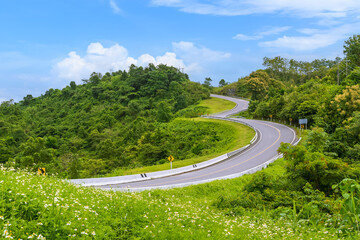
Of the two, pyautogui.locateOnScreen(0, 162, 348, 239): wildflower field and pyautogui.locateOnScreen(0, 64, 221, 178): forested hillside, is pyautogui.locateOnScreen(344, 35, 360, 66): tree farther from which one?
pyautogui.locateOnScreen(0, 162, 348, 239): wildflower field

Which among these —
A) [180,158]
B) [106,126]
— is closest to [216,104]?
[106,126]

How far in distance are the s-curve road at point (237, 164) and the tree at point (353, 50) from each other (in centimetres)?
2405

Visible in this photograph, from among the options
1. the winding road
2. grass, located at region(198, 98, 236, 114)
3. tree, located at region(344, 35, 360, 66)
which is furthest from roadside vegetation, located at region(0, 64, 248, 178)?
tree, located at region(344, 35, 360, 66)

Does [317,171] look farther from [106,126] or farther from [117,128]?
[106,126]

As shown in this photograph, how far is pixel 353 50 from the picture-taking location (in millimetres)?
58250

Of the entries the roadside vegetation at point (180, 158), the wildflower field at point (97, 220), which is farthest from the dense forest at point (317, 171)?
the wildflower field at point (97, 220)

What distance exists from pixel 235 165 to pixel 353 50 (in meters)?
45.9

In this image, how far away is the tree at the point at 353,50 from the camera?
57.4 meters

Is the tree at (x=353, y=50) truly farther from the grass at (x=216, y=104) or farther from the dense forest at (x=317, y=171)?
the grass at (x=216, y=104)

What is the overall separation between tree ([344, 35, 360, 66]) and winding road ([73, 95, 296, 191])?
80.0ft

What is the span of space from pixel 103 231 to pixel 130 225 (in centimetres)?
92

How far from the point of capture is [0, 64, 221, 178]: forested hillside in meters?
37.7

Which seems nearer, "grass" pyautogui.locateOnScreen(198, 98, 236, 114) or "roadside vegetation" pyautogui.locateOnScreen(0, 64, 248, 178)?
"roadside vegetation" pyautogui.locateOnScreen(0, 64, 248, 178)

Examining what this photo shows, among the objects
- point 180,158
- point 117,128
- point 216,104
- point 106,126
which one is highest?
point 216,104
